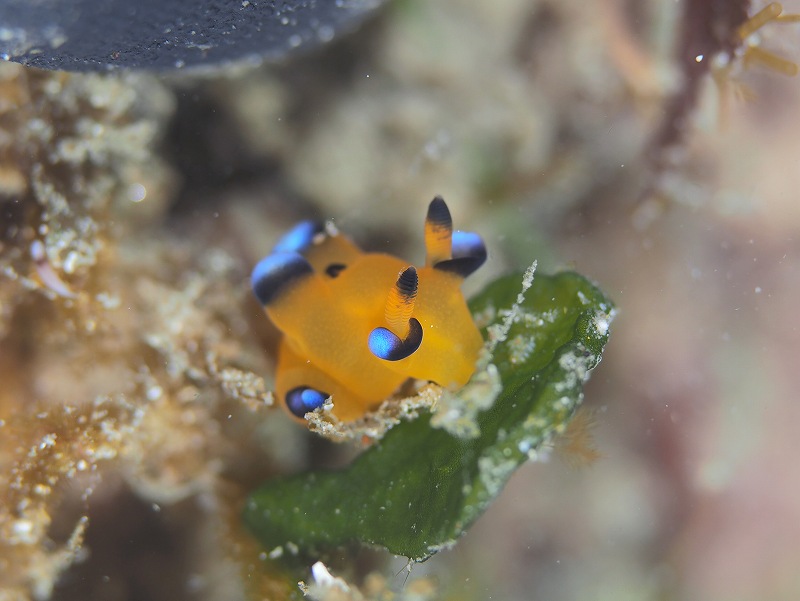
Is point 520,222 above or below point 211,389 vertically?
above

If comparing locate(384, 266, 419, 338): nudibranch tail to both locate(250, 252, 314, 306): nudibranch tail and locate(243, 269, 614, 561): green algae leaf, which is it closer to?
locate(243, 269, 614, 561): green algae leaf

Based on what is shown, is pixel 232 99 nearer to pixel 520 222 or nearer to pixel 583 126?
pixel 520 222

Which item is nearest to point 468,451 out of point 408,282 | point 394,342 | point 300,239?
point 394,342

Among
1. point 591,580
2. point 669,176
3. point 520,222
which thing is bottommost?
point 591,580

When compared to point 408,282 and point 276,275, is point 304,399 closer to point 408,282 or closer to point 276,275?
point 276,275

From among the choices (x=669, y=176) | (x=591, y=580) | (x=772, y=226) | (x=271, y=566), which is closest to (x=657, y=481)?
(x=591, y=580)

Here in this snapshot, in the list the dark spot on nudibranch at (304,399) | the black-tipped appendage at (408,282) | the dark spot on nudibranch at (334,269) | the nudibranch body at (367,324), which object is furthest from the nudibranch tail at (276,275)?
the black-tipped appendage at (408,282)

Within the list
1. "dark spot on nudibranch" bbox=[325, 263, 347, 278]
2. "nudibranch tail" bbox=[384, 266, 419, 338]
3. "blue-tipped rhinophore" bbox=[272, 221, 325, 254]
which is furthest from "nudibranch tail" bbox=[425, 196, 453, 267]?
"blue-tipped rhinophore" bbox=[272, 221, 325, 254]
